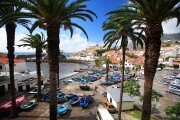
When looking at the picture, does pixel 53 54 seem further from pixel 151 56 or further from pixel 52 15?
pixel 151 56

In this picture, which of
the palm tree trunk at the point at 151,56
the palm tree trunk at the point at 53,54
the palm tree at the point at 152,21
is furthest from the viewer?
the palm tree trunk at the point at 53,54

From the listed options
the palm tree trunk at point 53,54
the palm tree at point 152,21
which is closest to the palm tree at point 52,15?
the palm tree trunk at point 53,54

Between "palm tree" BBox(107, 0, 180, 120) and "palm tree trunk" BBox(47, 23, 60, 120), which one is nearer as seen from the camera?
"palm tree" BBox(107, 0, 180, 120)

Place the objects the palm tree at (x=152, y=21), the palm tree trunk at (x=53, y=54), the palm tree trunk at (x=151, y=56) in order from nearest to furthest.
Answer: the palm tree at (x=152, y=21), the palm tree trunk at (x=151, y=56), the palm tree trunk at (x=53, y=54)

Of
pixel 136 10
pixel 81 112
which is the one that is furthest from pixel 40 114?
pixel 136 10

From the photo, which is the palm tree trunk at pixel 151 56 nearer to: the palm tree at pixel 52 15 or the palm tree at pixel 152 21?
the palm tree at pixel 152 21

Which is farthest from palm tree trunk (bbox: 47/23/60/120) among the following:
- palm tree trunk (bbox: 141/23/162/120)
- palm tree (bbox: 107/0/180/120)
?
palm tree trunk (bbox: 141/23/162/120)

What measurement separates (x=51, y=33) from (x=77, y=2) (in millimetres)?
3201

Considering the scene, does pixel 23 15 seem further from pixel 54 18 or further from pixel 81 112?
pixel 81 112

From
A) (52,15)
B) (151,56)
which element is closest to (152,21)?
(151,56)

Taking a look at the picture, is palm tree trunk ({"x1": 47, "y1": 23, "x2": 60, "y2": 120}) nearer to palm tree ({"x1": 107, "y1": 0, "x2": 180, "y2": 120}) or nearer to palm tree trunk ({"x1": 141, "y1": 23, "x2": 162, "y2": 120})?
palm tree ({"x1": 107, "y1": 0, "x2": 180, "y2": 120})

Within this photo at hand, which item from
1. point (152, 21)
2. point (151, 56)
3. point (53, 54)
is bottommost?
point (151, 56)

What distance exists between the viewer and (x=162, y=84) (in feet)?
182

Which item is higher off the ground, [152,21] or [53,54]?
[152,21]
